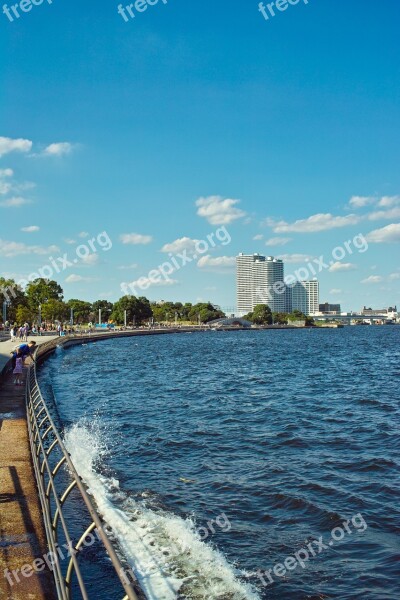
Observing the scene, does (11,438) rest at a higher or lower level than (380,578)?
higher

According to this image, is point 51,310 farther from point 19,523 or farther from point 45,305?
point 19,523

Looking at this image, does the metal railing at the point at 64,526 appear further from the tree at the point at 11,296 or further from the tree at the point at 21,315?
the tree at the point at 21,315

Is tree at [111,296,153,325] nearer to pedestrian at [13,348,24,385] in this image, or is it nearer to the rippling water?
the rippling water

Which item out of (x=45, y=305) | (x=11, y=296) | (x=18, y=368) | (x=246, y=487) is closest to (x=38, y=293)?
(x=45, y=305)

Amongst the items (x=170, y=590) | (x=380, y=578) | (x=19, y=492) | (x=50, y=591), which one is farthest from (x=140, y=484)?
(x=50, y=591)

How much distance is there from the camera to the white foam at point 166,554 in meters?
8.02

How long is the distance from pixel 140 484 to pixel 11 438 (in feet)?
10.8

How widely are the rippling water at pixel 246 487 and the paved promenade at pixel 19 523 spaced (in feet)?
4.85

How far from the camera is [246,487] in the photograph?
12891 mm

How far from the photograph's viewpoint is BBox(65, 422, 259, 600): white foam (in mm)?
8016

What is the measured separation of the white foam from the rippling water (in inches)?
0.9

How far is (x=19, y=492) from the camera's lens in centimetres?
917

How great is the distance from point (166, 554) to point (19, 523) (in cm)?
261

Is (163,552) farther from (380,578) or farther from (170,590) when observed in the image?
(380,578)
